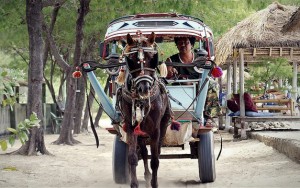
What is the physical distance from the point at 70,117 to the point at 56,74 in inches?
849

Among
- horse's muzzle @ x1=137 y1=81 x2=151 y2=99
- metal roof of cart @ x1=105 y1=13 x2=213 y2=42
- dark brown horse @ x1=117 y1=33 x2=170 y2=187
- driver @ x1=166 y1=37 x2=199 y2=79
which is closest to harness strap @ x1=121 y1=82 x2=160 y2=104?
dark brown horse @ x1=117 y1=33 x2=170 y2=187

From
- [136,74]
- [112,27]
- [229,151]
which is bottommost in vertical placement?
[229,151]

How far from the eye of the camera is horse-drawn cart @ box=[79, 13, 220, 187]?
862 cm

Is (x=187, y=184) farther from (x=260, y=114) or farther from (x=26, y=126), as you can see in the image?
(x=260, y=114)

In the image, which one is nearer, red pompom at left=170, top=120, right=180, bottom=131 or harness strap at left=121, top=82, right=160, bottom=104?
harness strap at left=121, top=82, right=160, bottom=104

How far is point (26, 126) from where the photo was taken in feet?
24.1

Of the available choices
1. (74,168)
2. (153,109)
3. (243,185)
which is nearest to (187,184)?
(243,185)

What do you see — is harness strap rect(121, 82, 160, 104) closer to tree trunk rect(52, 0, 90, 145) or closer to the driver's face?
the driver's face

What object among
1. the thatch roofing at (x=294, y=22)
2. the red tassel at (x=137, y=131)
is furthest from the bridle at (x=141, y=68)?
the thatch roofing at (x=294, y=22)

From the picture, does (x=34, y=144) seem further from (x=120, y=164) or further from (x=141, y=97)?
(x=141, y=97)

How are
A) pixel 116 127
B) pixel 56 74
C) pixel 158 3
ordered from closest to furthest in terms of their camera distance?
1. pixel 116 127
2. pixel 158 3
3. pixel 56 74

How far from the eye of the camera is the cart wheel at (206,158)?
35.1 feet

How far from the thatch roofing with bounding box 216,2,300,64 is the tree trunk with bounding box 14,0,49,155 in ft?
21.4

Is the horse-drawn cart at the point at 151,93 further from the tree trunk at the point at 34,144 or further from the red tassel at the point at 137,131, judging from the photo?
the tree trunk at the point at 34,144
